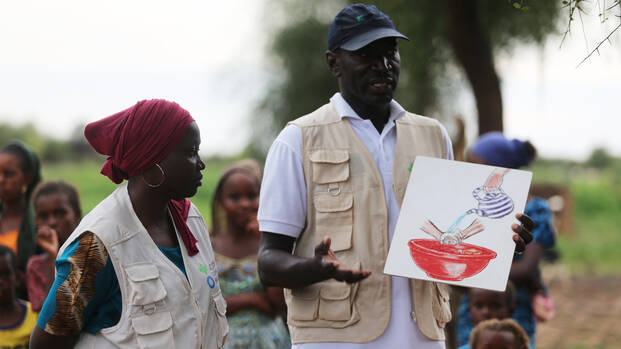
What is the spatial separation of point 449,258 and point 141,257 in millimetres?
1095

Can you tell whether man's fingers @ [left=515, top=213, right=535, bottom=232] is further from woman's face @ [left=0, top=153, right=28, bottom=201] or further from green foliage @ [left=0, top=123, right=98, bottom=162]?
green foliage @ [left=0, top=123, right=98, bottom=162]

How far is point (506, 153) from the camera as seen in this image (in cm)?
405

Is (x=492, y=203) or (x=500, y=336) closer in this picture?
(x=492, y=203)

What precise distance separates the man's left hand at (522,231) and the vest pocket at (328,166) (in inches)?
25.7

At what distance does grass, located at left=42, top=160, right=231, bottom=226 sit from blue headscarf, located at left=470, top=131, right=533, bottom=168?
810 cm

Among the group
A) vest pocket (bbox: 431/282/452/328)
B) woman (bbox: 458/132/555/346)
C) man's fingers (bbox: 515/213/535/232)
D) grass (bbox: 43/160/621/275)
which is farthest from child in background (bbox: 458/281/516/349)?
grass (bbox: 43/160/621/275)

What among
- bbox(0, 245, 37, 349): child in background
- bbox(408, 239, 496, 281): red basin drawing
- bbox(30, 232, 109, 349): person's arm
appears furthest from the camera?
bbox(0, 245, 37, 349): child in background

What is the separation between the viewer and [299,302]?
2680 millimetres

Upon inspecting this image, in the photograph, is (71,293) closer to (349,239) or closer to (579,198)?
(349,239)

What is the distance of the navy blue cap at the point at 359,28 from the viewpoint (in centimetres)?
271

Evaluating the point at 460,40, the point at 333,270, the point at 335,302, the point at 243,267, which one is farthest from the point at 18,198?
the point at 460,40

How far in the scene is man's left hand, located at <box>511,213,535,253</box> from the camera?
265 centimetres

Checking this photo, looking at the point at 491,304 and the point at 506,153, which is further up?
the point at 506,153

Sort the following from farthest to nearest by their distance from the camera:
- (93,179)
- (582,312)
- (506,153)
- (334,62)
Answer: (93,179) → (582,312) → (506,153) → (334,62)
